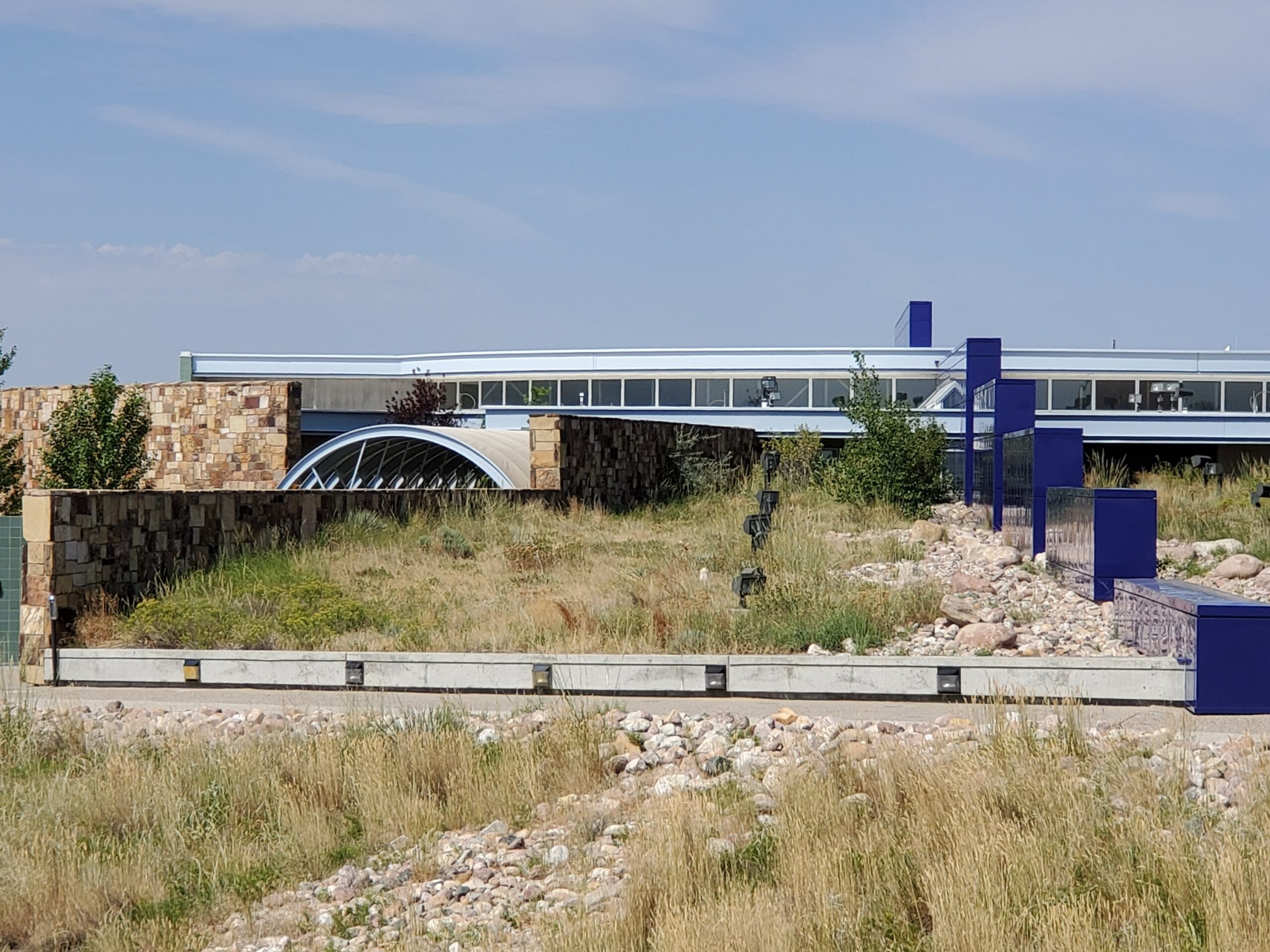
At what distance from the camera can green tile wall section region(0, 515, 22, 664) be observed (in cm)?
1372

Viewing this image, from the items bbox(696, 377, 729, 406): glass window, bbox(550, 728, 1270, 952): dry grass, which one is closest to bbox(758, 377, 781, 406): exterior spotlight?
bbox(696, 377, 729, 406): glass window

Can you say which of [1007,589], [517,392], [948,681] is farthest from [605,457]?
[517,392]

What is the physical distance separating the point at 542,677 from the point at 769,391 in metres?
35.0

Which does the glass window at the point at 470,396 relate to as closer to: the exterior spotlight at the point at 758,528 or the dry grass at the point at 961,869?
the exterior spotlight at the point at 758,528

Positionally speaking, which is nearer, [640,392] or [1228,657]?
[1228,657]

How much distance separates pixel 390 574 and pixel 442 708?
7.17m

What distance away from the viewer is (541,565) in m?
18.2

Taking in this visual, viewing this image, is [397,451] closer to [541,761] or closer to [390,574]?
[390,574]

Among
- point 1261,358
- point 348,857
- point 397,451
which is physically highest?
point 1261,358

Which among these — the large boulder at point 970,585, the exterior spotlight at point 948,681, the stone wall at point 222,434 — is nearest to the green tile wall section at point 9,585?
the exterior spotlight at point 948,681

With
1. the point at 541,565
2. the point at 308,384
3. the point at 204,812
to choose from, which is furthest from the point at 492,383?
the point at 204,812

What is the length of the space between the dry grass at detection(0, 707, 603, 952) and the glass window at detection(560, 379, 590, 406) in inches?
1613

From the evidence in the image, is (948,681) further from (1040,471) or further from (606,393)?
(606,393)

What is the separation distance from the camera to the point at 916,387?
1820 inches
